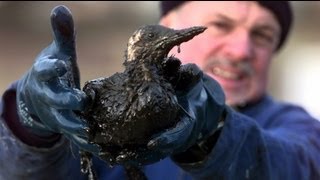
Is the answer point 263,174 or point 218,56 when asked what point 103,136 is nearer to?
point 263,174

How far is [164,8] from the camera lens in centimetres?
172

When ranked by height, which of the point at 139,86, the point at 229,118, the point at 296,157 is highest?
the point at 139,86

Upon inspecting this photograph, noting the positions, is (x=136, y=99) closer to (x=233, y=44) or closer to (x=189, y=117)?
(x=189, y=117)

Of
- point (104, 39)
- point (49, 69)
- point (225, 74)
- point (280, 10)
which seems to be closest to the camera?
point (49, 69)

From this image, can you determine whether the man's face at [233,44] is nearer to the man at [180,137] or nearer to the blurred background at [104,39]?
the man at [180,137]

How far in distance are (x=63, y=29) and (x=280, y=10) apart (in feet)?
3.06

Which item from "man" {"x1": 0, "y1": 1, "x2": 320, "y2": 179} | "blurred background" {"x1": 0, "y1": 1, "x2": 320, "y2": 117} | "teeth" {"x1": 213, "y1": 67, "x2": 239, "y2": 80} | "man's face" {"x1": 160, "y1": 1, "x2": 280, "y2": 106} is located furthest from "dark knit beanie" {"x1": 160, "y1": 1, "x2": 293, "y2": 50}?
"blurred background" {"x1": 0, "y1": 1, "x2": 320, "y2": 117}

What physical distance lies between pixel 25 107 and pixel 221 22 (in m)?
0.83

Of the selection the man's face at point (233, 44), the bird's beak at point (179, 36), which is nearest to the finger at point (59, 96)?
the bird's beak at point (179, 36)

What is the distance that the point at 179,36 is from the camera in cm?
79

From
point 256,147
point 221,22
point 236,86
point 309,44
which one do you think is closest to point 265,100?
point 236,86

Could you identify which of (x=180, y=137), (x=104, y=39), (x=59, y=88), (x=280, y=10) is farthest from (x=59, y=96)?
(x=104, y=39)

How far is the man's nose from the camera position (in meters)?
1.52

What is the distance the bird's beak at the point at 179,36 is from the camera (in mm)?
785
